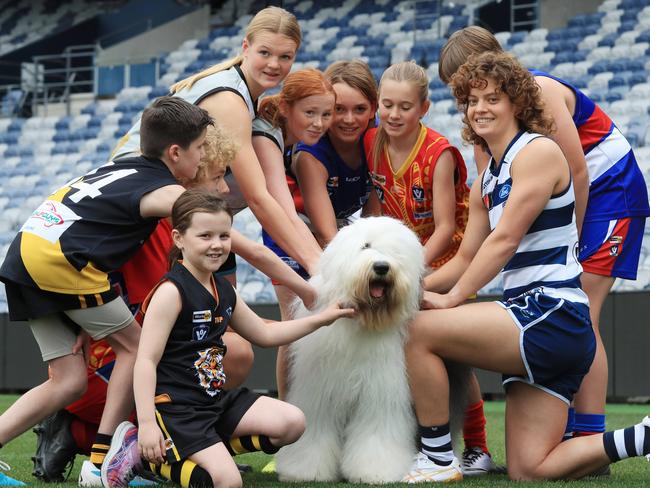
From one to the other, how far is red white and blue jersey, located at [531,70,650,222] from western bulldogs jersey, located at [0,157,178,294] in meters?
1.91

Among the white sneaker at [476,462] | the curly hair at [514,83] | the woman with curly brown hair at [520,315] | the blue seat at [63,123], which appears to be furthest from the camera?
the blue seat at [63,123]

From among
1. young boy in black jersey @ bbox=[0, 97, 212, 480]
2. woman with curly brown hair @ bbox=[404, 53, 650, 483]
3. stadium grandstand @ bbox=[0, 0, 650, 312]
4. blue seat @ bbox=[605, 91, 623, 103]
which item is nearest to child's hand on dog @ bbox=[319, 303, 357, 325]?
woman with curly brown hair @ bbox=[404, 53, 650, 483]

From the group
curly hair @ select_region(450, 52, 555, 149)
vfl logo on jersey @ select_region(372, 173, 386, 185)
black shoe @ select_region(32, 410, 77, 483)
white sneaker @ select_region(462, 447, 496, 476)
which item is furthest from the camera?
vfl logo on jersey @ select_region(372, 173, 386, 185)

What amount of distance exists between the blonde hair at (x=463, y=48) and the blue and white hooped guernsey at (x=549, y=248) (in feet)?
2.16

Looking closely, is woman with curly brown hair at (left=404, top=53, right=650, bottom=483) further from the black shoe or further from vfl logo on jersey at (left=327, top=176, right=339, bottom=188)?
the black shoe

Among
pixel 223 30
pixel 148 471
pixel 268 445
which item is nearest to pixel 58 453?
pixel 148 471

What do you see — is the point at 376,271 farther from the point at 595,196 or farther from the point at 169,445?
the point at 595,196

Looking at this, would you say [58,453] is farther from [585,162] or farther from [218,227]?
[585,162]

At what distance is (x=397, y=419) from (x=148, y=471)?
1030mm

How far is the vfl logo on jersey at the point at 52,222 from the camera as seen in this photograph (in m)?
3.98

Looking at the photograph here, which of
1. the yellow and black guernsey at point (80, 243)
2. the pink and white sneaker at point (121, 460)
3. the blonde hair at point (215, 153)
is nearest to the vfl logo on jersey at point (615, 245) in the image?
the blonde hair at point (215, 153)

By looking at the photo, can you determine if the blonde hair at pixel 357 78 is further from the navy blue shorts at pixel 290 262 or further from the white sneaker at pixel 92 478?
the white sneaker at pixel 92 478

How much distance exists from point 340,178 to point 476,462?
1.56 metres

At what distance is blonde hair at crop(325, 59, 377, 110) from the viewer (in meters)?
5.03
